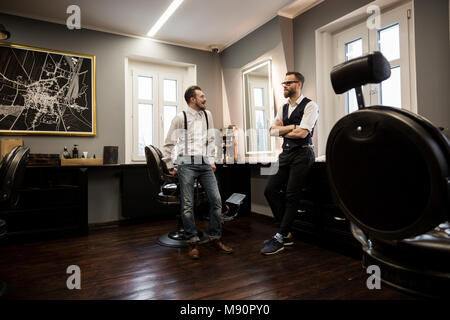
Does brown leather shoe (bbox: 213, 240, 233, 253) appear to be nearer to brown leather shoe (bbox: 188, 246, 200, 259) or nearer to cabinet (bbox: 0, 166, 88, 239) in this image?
brown leather shoe (bbox: 188, 246, 200, 259)

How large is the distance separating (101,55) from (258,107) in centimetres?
240

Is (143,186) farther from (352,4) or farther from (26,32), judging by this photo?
(352,4)

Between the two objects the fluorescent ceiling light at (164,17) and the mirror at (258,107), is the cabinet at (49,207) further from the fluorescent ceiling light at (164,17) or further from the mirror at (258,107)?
the mirror at (258,107)

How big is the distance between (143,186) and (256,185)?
5.60 feet

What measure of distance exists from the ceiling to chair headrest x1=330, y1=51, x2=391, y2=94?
3.05 meters

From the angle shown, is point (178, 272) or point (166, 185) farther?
point (166, 185)

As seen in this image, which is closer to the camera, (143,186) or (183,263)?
(183,263)

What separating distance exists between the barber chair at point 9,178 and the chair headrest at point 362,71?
1.98m

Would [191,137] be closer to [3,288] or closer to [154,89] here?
[3,288]

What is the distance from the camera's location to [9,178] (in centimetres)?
179

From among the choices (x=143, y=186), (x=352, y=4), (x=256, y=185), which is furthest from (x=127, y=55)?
(x=352, y=4)

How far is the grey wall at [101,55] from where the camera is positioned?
11.8 feet

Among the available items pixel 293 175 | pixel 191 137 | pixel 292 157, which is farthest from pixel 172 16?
pixel 293 175
